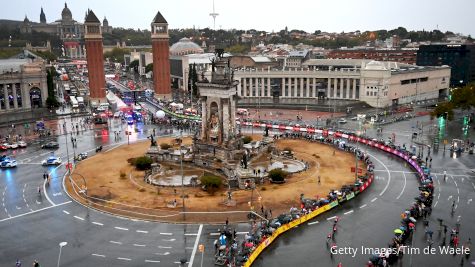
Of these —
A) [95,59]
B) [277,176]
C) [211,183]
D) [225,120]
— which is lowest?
[277,176]

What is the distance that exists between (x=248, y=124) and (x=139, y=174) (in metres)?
44.8

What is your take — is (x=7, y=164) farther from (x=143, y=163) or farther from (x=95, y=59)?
(x=95, y=59)

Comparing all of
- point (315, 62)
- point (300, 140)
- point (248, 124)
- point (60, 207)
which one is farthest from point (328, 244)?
point (315, 62)

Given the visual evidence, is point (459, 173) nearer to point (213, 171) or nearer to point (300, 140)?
point (300, 140)

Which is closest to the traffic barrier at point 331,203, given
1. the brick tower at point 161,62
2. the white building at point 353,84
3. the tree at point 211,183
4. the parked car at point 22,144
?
the tree at point 211,183

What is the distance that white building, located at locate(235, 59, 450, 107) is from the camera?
13141 centimetres

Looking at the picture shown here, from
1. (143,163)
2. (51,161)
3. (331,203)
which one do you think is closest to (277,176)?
(331,203)

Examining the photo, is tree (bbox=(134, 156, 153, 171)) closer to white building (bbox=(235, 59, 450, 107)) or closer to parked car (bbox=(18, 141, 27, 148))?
parked car (bbox=(18, 141, 27, 148))

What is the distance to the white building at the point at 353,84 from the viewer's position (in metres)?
131

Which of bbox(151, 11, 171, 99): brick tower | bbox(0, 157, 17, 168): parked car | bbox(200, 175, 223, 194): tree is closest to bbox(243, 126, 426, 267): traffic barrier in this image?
bbox(200, 175, 223, 194): tree

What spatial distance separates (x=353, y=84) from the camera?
138 metres

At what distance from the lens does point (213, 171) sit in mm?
68438

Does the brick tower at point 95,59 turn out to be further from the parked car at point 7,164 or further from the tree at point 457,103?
the tree at point 457,103

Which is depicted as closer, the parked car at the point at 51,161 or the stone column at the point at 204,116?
the stone column at the point at 204,116
